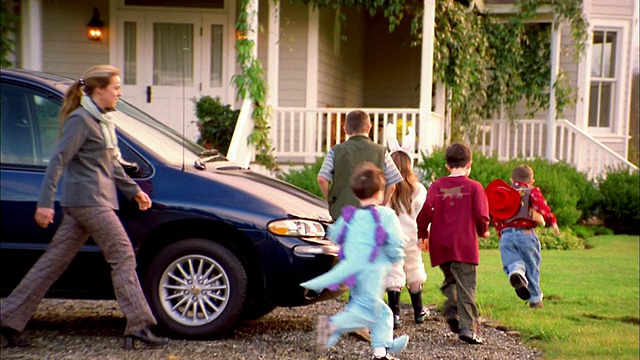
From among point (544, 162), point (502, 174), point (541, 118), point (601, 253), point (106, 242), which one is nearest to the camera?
point (106, 242)

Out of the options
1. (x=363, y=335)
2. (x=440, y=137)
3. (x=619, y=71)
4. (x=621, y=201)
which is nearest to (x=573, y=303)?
(x=363, y=335)

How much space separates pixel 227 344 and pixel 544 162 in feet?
32.4

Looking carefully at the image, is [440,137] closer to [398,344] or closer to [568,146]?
[568,146]

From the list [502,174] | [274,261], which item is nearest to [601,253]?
[502,174]

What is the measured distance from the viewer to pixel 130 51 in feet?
47.5

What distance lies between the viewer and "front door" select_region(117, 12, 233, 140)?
14.3 meters

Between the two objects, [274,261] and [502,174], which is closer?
[274,261]

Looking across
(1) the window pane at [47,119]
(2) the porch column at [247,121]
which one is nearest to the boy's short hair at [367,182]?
(1) the window pane at [47,119]

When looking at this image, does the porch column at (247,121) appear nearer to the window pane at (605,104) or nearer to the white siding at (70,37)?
the white siding at (70,37)

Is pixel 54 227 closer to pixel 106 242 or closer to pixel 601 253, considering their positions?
pixel 106 242

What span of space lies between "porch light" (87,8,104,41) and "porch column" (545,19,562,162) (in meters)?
8.28

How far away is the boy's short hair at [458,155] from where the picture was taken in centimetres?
621

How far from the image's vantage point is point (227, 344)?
18.9 ft

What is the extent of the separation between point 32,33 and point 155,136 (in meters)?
8.00
